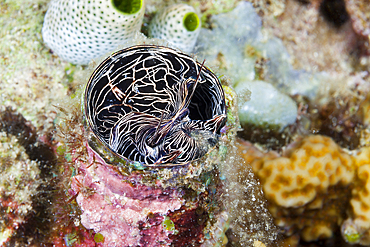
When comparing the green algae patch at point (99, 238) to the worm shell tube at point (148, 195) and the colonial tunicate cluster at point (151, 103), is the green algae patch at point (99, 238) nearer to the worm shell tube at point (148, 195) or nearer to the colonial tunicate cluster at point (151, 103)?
the worm shell tube at point (148, 195)

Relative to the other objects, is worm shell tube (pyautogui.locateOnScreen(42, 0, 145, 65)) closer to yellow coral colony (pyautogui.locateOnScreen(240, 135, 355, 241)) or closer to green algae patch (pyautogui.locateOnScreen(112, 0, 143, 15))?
green algae patch (pyautogui.locateOnScreen(112, 0, 143, 15))

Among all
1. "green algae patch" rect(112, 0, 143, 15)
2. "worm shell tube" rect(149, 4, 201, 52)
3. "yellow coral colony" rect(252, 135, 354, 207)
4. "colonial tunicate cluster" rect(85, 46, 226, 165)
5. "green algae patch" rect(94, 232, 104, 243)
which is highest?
"green algae patch" rect(112, 0, 143, 15)

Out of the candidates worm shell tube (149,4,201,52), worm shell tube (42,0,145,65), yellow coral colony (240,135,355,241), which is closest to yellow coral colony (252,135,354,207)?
yellow coral colony (240,135,355,241)

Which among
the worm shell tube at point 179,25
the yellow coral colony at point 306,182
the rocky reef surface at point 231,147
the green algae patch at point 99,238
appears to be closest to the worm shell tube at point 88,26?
the rocky reef surface at point 231,147

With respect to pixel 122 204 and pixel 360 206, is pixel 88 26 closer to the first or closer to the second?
pixel 122 204

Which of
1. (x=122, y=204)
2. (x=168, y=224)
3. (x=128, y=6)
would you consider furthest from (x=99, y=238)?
(x=128, y=6)

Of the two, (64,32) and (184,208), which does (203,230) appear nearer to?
(184,208)

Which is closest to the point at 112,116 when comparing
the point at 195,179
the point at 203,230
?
the point at 195,179
